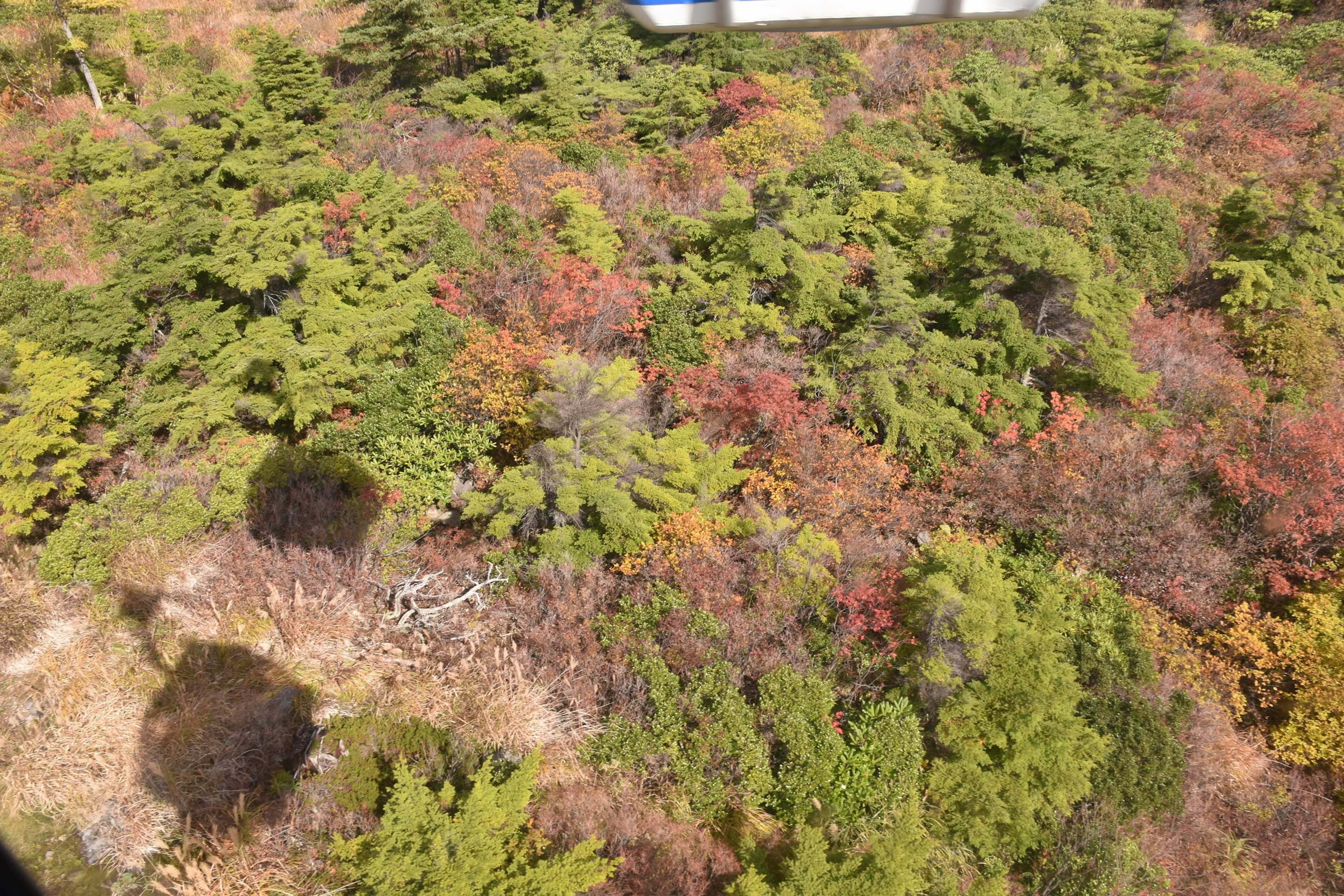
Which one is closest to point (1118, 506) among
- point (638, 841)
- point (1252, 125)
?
point (638, 841)

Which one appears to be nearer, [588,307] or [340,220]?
[588,307]

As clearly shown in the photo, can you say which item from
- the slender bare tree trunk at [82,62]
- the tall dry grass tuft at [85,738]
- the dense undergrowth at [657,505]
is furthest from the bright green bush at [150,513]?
the slender bare tree trunk at [82,62]

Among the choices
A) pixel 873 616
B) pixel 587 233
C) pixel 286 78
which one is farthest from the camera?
pixel 286 78

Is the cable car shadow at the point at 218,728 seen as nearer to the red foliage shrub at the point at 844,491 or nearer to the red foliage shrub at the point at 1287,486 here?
the red foliage shrub at the point at 844,491

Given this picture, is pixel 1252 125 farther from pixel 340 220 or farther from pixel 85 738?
pixel 85 738

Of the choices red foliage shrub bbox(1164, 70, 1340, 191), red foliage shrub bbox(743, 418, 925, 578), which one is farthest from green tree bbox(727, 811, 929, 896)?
red foliage shrub bbox(1164, 70, 1340, 191)
